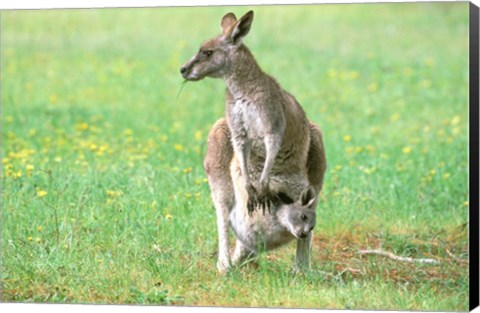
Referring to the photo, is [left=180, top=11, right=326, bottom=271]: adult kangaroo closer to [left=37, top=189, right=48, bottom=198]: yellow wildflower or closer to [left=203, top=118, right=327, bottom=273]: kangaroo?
[left=203, top=118, right=327, bottom=273]: kangaroo

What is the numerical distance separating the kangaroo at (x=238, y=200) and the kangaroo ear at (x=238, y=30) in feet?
Result: 2.44

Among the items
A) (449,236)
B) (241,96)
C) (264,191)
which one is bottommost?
(449,236)

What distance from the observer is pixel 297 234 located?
8.29 m

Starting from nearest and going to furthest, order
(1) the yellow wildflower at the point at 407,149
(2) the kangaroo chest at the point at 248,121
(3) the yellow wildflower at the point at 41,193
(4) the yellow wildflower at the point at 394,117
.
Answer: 1. (2) the kangaroo chest at the point at 248,121
2. (3) the yellow wildflower at the point at 41,193
3. (1) the yellow wildflower at the point at 407,149
4. (4) the yellow wildflower at the point at 394,117

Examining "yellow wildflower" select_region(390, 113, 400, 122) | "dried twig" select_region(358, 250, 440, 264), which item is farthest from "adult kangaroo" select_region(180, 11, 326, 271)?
"yellow wildflower" select_region(390, 113, 400, 122)

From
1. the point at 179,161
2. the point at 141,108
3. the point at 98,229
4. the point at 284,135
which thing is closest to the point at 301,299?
the point at 284,135

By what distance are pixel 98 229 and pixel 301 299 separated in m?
1.94

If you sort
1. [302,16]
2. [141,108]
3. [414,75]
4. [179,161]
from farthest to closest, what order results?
[302,16], [414,75], [141,108], [179,161]

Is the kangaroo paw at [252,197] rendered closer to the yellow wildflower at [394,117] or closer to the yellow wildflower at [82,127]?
the yellow wildflower at [82,127]

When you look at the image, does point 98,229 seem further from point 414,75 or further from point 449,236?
point 414,75

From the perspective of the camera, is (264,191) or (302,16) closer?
(264,191)

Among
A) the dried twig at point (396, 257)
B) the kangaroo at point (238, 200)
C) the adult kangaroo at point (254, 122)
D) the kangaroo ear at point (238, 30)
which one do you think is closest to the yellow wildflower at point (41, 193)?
the kangaroo at point (238, 200)

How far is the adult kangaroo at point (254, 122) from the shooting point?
320 inches

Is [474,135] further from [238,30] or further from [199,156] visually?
[199,156]
